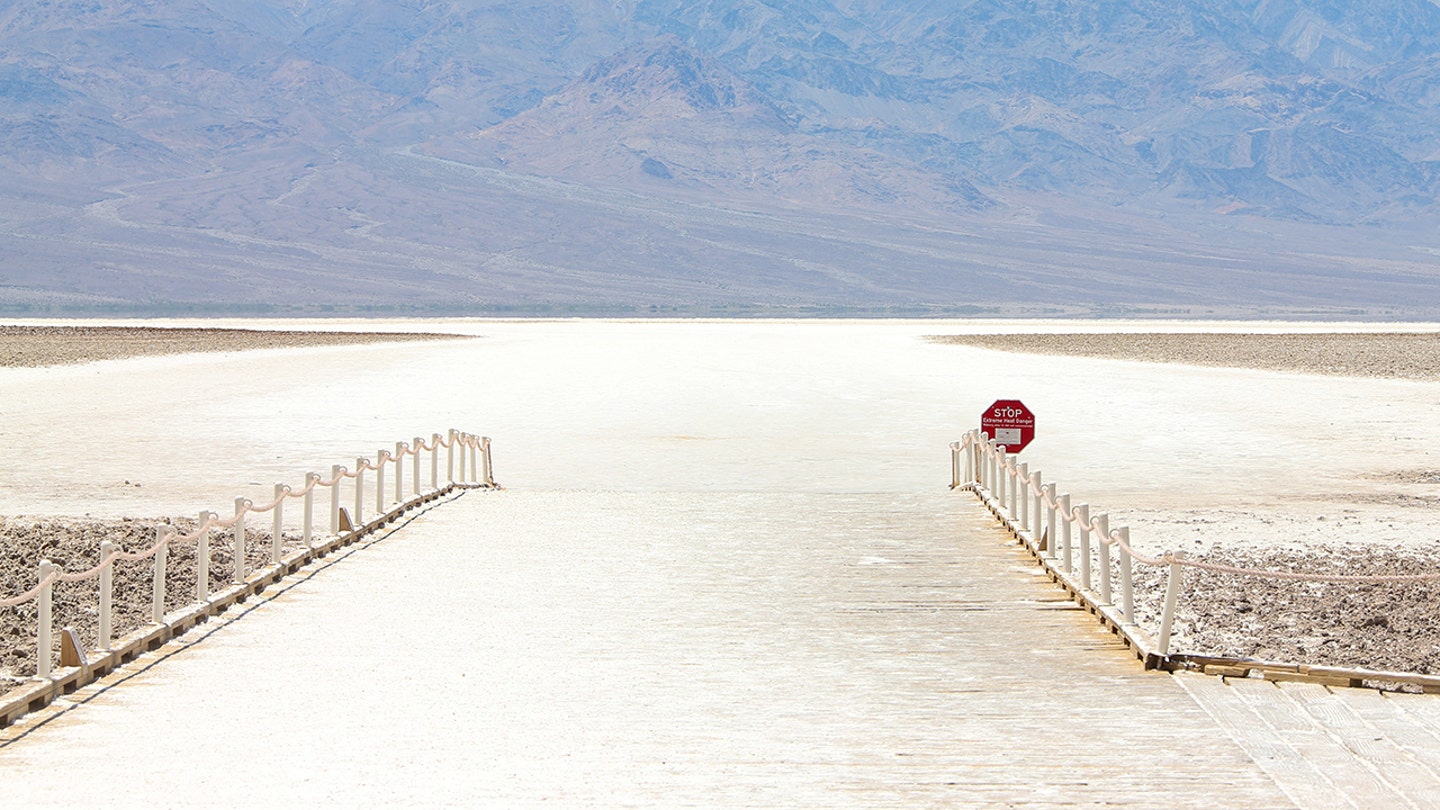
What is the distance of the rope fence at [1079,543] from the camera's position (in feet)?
27.2

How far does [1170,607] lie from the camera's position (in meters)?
7.95

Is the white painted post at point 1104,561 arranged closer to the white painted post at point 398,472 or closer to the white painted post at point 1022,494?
the white painted post at point 1022,494

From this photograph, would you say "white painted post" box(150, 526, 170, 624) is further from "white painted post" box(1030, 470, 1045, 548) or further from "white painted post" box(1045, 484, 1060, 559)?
"white painted post" box(1030, 470, 1045, 548)

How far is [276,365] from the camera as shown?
4003cm

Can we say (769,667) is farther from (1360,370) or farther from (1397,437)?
(1360,370)

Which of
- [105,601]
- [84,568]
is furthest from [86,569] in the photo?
[105,601]

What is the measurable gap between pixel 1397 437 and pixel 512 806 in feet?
66.8

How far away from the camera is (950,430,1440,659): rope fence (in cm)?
830

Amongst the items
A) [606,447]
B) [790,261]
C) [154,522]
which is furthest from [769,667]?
[790,261]

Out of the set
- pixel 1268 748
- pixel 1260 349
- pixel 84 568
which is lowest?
pixel 84 568

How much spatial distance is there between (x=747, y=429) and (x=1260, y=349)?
3051 centimetres

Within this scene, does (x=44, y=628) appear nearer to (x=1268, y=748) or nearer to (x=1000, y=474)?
(x=1268, y=748)

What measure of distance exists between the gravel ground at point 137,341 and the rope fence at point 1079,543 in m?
29.1

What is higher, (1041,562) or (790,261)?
(790,261)
